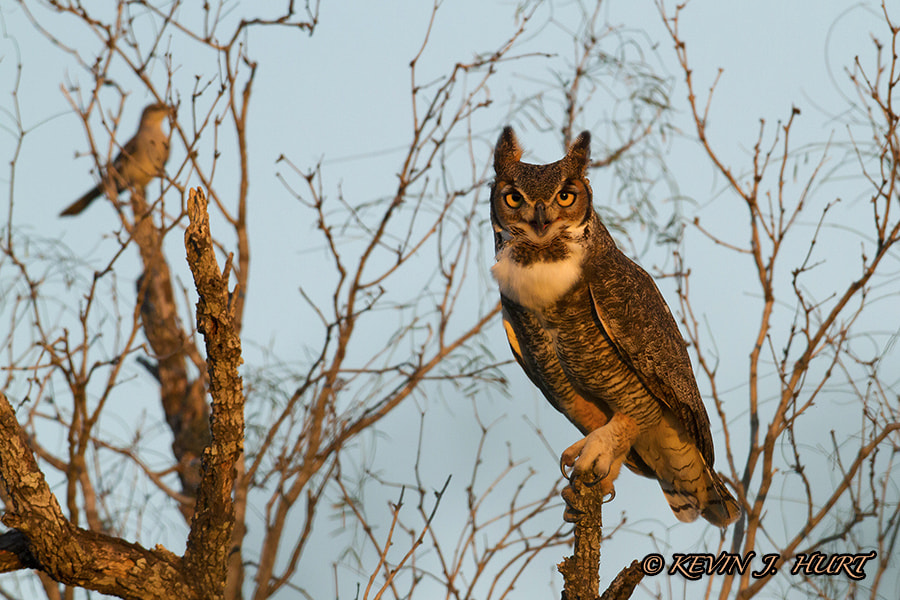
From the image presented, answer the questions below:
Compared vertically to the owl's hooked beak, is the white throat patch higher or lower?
lower

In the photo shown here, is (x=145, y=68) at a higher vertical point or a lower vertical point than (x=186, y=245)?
higher

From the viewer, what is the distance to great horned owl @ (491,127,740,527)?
281cm

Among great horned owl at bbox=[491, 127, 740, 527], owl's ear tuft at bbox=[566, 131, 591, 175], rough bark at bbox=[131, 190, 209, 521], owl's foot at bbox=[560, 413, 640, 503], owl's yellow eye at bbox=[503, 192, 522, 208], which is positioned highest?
rough bark at bbox=[131, 190, 209, 521]

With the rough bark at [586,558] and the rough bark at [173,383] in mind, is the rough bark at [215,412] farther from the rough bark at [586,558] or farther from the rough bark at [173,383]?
the rough bark at [173,383]

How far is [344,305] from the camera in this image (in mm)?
4348

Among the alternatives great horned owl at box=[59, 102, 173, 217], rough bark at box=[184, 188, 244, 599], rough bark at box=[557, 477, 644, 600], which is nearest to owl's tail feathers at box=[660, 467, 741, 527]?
rough bark at box=[557, 477, 644, 600]

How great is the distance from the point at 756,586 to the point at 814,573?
0.79 ft

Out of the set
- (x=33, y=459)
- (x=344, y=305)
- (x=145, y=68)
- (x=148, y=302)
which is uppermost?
(x=148, y=302)

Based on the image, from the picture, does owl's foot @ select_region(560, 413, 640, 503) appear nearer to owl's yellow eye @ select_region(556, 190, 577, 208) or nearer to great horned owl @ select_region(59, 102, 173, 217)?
owl's yellow eye @ select_region(556, 190, 577, 208)

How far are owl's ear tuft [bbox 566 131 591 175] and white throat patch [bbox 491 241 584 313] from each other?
0.30 m

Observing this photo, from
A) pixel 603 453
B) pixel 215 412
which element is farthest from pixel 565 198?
pixel 215 412

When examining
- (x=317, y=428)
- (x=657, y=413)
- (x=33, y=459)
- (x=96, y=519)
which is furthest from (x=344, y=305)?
(x=33, y=459)

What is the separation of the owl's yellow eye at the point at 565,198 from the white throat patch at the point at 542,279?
0.41 feet

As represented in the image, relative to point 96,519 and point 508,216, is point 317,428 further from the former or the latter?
point 508,216
